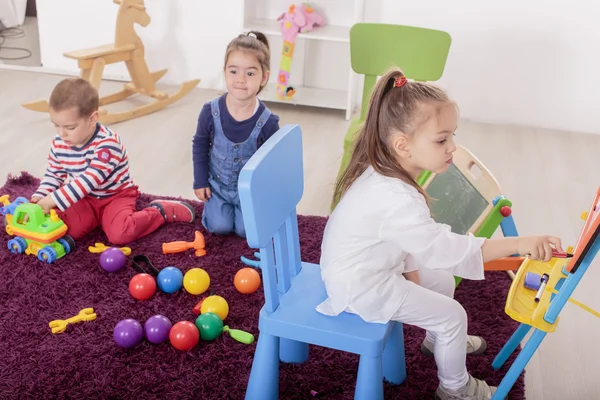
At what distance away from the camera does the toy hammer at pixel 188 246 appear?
1991mm

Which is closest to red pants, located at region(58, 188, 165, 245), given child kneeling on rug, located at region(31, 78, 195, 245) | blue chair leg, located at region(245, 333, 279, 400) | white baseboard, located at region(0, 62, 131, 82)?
child kneeling on rug, located at region(31, 78, 195, 245)

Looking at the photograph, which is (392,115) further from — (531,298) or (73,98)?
(73,98)

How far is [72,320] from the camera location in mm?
1675

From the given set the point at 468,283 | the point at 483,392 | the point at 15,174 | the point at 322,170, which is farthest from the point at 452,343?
the point at 15,174

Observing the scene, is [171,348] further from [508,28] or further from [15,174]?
[508,28]

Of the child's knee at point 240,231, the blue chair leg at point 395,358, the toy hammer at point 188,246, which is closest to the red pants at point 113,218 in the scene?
the toy hammer at point 188,246

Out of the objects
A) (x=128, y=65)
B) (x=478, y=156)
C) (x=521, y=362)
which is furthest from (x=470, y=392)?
(x=128, y=65)

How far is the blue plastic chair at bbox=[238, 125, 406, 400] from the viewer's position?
1.19 meters

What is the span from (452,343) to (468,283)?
0.59m

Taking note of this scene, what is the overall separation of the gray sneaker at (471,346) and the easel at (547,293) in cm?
15

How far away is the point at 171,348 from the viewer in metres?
1.60

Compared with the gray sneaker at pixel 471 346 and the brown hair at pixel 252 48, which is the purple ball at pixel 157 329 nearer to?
the gray sneaker at pixel 471 346

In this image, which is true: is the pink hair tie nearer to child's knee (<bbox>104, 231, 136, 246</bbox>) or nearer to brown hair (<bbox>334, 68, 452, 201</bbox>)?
brown hair (<bbox>334, 68, 452, 201</bbox>)

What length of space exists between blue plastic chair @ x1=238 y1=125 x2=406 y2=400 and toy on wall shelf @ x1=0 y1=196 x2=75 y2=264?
0.82m
